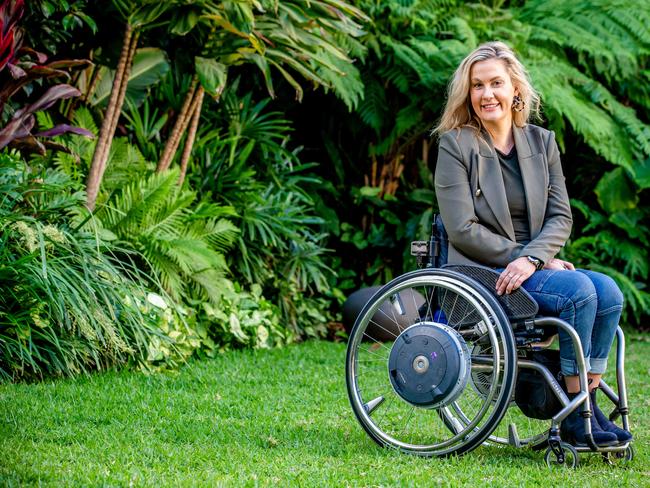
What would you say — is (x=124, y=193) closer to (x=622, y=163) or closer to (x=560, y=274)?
(x=560, y=274)

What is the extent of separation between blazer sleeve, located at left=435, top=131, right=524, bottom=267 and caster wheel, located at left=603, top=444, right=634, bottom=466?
731 mm

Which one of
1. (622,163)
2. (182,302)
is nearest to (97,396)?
(182,302)

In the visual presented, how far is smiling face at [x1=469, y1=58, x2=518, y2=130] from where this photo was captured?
3.23 m

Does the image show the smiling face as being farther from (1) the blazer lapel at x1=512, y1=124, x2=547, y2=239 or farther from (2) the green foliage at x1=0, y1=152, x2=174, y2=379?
(2) the green foliage at x1=0, y1=152, x2=174, y2=379

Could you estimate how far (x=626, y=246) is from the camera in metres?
7.20

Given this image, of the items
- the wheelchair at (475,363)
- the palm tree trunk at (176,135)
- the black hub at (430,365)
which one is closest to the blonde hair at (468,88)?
the wheelchair at (475,363)

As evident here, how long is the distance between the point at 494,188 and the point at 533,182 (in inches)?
6.1

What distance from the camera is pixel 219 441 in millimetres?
3166

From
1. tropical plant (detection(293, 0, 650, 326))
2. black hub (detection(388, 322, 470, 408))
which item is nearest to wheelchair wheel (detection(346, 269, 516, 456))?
black hub (detection(388, 322, 470, 408))

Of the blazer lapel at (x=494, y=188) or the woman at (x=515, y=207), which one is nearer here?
the woman at (x=515, y=207)

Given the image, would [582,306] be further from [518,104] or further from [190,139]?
[190,139]

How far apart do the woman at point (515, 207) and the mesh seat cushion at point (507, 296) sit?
1.1 inches

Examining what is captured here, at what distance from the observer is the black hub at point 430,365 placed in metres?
2.92

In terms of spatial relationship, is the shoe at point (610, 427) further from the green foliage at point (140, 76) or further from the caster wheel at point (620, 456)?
the green foliage at point (140, 76)
